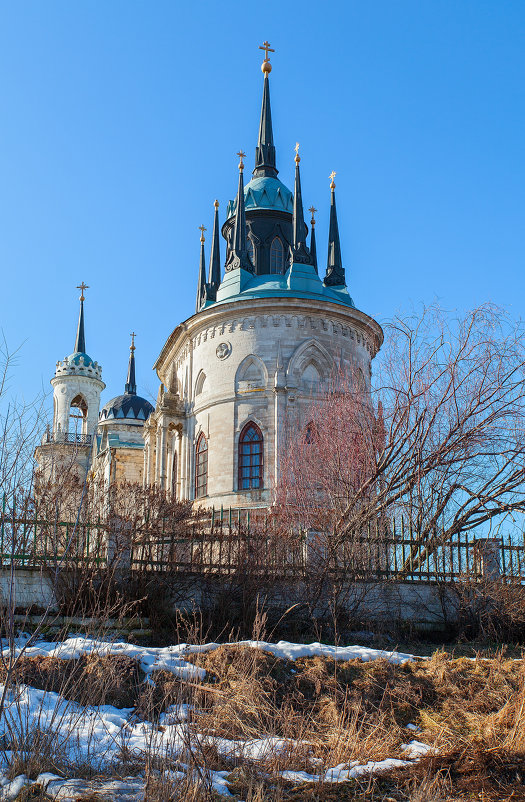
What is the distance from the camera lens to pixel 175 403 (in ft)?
95.2

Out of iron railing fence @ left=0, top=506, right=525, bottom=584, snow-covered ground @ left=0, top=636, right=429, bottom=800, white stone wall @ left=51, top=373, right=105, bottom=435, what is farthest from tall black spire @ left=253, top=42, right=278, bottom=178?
snow-covered ground @ left=0, top=636, right=429, bottom=800

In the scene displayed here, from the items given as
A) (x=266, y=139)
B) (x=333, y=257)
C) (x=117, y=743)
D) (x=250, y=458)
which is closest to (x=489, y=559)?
(x=117, y=743)

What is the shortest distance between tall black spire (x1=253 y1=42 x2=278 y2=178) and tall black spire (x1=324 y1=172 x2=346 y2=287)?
11.7 feet

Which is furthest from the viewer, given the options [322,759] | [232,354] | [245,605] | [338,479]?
[232,354]

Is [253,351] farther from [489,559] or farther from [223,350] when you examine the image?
[489,559]

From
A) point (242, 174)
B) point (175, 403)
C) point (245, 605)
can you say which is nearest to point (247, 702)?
point (245, 605)

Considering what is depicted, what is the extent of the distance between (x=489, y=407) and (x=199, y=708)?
28.4 feet

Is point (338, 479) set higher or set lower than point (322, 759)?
higher

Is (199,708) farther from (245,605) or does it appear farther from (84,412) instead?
(84,412)

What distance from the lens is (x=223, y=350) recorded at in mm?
26812

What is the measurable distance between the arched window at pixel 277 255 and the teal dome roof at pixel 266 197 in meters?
1.37

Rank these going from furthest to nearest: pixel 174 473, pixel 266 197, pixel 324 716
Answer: pixel 266 197
pixel 174 473
pixel 324 716

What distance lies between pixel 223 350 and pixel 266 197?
7.94 metres

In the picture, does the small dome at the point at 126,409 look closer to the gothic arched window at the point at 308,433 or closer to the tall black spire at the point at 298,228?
the tall black spire at the point at 298,228
